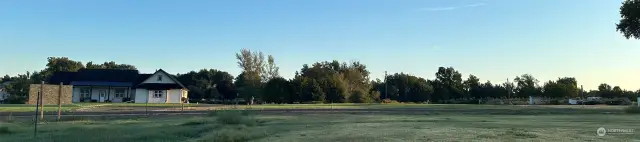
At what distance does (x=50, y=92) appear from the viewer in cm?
1806

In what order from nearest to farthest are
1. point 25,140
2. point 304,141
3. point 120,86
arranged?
1. point 304,141
2. point 25,140
3. point 120,86

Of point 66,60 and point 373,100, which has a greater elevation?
point 66,60

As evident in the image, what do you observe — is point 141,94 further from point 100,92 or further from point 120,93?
point 100,92

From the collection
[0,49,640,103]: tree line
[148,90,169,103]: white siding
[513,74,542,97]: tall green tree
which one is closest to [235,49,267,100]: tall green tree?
[0,49,640,103]: tree line

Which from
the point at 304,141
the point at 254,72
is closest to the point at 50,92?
the point at 304,141

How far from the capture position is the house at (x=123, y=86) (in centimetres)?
6625

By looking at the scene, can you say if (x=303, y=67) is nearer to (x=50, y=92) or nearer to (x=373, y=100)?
(x=373, y=100)

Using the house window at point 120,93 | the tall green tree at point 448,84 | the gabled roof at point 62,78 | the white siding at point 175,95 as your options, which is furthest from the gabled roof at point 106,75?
the tall green tree at point 448,84

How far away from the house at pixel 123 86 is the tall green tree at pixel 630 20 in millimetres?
49455

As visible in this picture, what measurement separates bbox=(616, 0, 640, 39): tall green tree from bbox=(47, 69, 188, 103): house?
49.5 metres

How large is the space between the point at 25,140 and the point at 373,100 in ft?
220

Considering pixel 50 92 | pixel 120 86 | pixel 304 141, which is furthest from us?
pixel 120 86

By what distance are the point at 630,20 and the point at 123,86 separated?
59.5 metres

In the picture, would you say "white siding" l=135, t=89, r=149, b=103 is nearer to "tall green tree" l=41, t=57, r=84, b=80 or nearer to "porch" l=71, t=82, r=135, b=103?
"porch" l=71, t=82, r=135, b=103
